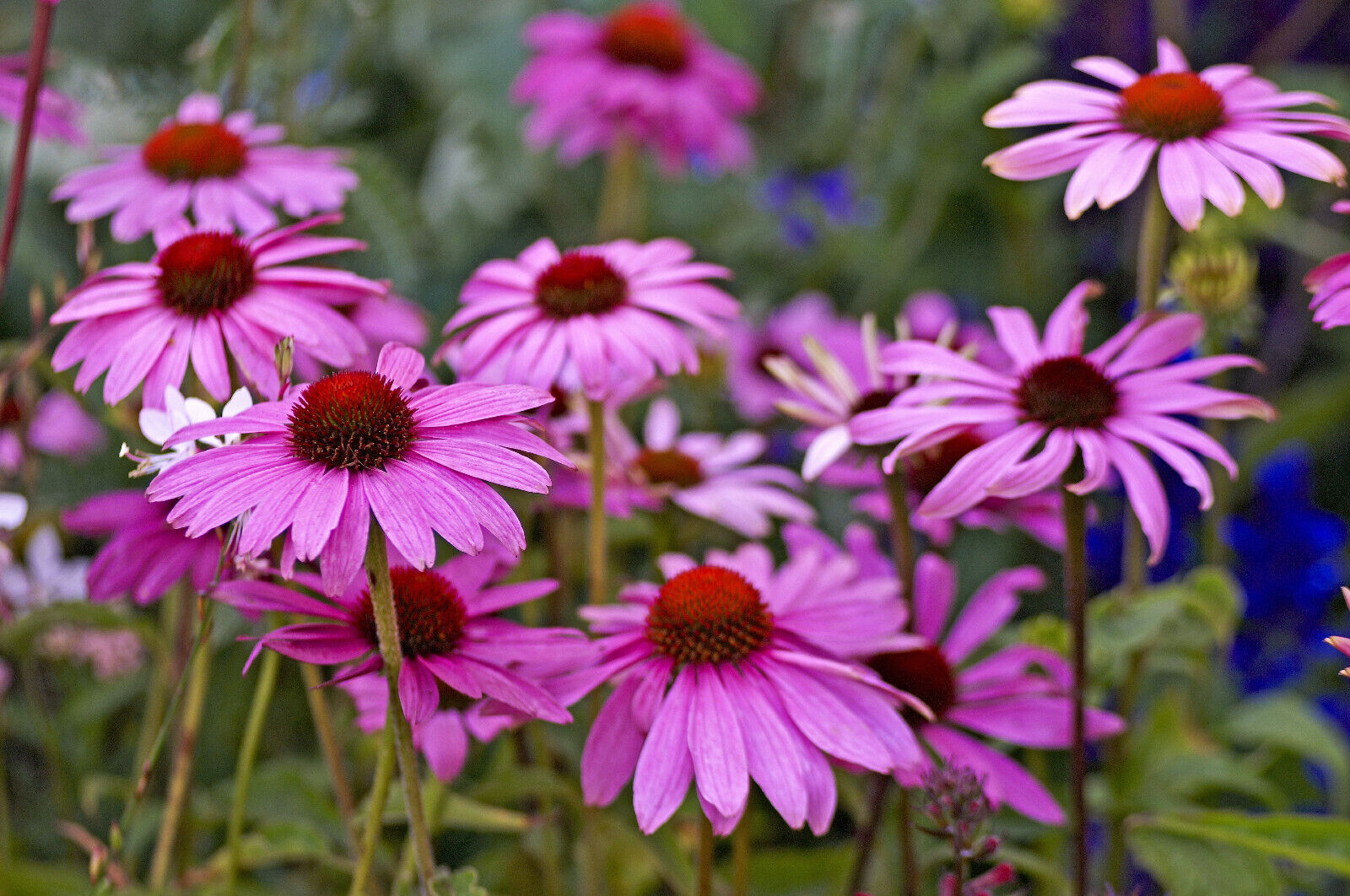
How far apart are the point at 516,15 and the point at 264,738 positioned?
110cm

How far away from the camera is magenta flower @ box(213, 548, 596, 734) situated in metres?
0.42

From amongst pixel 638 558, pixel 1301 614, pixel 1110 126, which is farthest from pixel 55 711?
pixel 1301 614

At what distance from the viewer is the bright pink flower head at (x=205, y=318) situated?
0.49m

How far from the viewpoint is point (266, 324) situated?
0.50 meters

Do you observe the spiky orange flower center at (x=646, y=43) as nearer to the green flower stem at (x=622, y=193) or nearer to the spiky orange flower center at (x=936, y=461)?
the green flower stem at (x=622, y=193)

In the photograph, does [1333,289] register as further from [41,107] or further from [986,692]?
[41,107]

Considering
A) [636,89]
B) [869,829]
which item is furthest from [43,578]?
[636,89]

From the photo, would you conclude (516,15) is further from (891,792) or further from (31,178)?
(891,792)

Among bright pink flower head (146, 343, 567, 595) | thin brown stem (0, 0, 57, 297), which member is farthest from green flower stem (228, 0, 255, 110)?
bright pink flower head (146, 343, 567, 595)

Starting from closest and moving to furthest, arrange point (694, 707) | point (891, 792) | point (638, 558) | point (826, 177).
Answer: point (694, 707), point (891, 792), point (638, 558), point (826, 177)

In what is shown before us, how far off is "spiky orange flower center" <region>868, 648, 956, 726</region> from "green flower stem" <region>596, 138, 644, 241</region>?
77 cm

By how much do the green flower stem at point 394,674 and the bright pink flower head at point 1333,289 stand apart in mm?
361

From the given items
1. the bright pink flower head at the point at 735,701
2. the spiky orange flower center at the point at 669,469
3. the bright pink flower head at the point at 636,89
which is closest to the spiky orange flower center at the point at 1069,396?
the bright pink flower head at the point at 735,701

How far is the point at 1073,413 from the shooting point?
50cm
